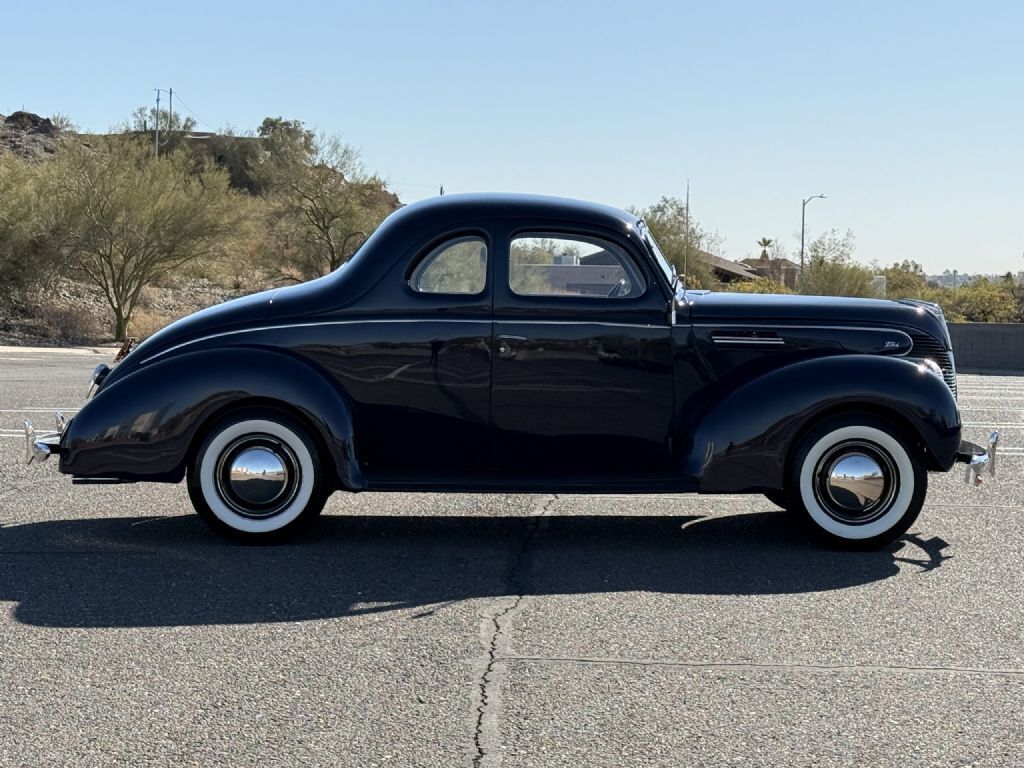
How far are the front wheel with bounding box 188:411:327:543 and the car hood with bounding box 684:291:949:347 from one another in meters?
2.37

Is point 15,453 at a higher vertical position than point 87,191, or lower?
lower

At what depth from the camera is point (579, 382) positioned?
282 inches

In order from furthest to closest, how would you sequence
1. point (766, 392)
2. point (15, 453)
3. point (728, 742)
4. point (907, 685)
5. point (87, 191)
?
1. point (87, 191)
2. point (15, 453)
3. point (766, 392)
4. point (907, 685)
5. point (728, 742)

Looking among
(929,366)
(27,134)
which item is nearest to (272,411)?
(929,366)

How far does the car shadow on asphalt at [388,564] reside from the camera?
5.87 metres

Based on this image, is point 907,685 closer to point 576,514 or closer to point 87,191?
point 576,514

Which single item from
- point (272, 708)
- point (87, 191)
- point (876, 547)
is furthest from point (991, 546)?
point (87, 191)

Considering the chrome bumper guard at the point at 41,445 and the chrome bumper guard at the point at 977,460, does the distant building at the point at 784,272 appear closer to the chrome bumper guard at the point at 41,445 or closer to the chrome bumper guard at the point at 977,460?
the chrome bumper guard at the point at 977,460

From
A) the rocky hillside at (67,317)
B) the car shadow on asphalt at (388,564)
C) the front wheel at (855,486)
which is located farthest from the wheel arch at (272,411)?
the rocky hillside at (67,317)

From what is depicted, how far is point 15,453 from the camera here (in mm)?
10516

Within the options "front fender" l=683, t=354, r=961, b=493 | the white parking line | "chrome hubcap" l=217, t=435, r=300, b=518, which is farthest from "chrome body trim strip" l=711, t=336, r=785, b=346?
the white parking line

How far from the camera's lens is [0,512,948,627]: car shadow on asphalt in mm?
5867

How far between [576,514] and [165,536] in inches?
103

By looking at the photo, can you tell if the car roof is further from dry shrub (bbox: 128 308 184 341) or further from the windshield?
dry shrub (bbox: 128 308 184 341)
